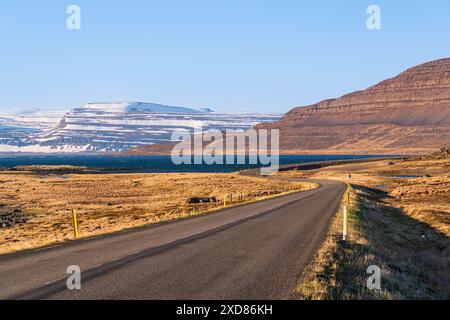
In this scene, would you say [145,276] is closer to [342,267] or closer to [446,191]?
[342,267]

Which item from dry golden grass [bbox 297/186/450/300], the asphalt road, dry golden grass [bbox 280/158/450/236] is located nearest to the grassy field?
dry golden grass [bbox 297/186/450/300]

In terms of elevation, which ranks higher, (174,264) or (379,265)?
(174,264)

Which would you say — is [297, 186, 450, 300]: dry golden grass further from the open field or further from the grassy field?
the open field

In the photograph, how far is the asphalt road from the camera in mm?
11609

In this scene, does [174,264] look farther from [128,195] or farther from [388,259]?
[128,195]

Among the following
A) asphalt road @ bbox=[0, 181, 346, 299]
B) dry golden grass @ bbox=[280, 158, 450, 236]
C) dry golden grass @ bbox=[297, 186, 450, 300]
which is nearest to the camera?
asphalt road @ bbox=[0, 181, 346, 299]

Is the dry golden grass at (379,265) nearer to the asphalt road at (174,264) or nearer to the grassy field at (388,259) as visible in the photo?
the grassy field at (388,259)

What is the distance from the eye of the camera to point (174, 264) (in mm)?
14867

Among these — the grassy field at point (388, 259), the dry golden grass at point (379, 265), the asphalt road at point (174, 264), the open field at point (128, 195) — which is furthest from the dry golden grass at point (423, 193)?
the asphalt road at point (174, 264)

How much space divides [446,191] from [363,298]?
52.6 metres

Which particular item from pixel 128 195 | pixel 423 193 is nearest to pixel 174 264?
pixel 423 193

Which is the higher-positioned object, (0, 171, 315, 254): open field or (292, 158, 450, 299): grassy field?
(292, 158, 450, 299): grassy field

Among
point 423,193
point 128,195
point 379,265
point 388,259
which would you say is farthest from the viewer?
point 128,195
